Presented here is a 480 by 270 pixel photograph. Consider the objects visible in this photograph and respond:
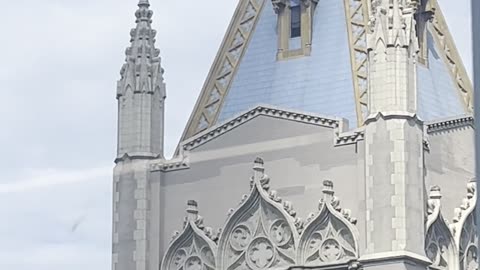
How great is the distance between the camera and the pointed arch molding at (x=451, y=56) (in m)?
22.8

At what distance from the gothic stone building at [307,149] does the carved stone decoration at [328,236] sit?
0.8 inches

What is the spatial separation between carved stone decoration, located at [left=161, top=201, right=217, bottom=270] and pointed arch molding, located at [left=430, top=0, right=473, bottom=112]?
191 inches

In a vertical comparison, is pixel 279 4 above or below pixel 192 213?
above

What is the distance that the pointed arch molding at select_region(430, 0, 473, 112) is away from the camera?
899 inches

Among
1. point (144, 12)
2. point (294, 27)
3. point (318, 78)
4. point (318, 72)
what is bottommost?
point (318, 78)

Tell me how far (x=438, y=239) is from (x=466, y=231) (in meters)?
0.65

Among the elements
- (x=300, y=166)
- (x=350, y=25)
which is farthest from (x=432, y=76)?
(x=300, y=166)

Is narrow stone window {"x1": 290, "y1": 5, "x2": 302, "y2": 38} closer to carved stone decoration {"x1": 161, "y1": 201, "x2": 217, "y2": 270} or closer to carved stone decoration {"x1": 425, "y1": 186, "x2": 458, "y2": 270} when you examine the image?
carved stone decoration {"x1": 161, "y1": 201, "x2": 217, "y2": 270}

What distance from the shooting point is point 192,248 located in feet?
71.6

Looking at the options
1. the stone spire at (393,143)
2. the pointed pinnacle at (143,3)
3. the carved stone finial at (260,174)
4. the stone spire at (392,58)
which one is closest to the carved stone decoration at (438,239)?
the stone spire at (393,143)

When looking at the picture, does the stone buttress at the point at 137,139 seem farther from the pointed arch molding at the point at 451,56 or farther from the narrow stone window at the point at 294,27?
the pointed arch molding at the point at 451,56

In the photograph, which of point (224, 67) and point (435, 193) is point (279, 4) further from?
point (435, 193)

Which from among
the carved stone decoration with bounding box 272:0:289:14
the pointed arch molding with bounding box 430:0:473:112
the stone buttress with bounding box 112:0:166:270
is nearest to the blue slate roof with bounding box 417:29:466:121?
the pointed arch molding with bounding box 430:0:473:112

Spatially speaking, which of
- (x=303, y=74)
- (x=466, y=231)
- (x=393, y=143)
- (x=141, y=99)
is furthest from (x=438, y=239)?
(x=141, y=99)
